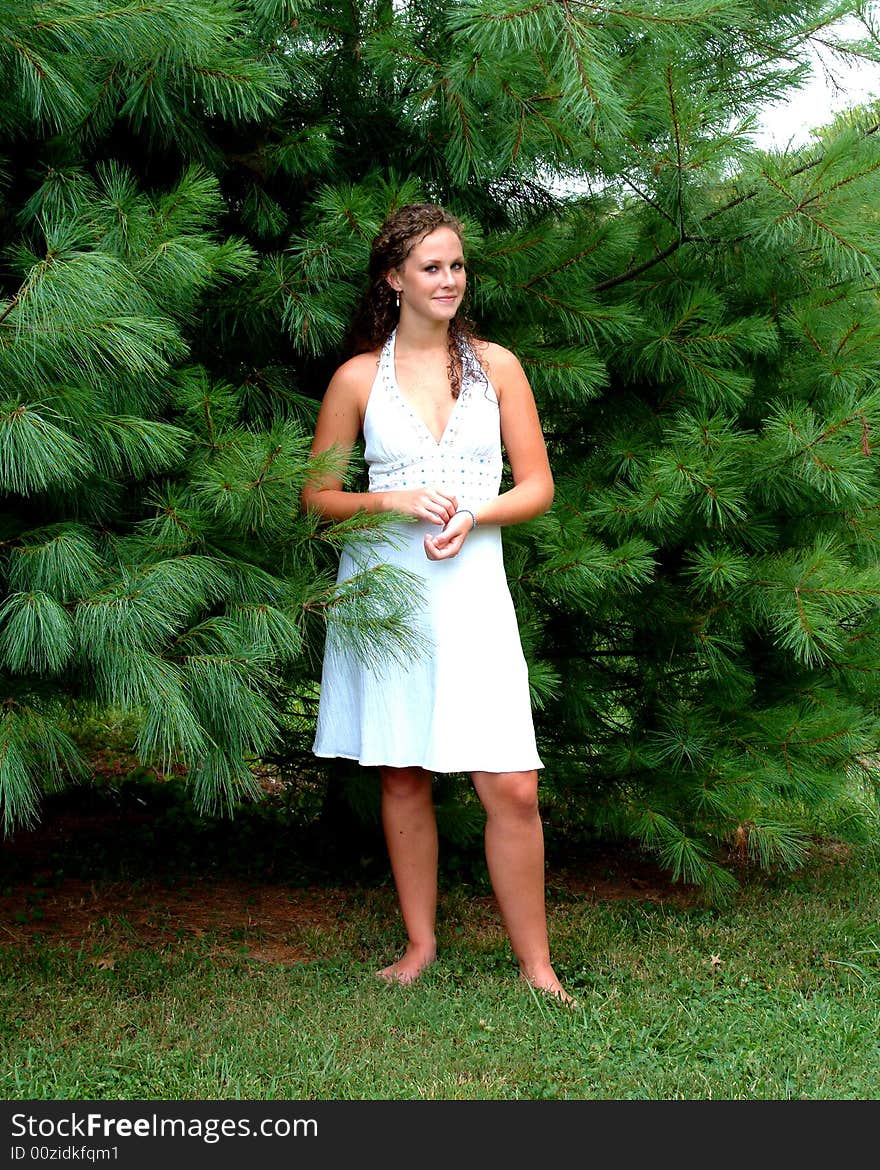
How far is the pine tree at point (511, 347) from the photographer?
2334mm

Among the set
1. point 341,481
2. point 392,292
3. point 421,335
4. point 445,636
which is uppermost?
point 392,292

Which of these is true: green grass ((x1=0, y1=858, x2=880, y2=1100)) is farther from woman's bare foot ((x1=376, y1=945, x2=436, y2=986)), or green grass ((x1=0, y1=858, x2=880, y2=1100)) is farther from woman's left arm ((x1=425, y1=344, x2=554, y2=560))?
woman's left arm ((x1=425, y1=344, x2=554, y2=560))

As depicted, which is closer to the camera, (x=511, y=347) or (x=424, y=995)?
(x=424, y=995)

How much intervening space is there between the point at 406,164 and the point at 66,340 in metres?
1.49

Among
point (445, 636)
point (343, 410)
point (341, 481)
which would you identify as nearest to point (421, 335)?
point (343, 410)

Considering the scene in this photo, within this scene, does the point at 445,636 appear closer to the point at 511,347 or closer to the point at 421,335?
the point at 421,335

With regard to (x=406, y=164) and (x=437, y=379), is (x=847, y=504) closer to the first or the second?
(x=437, y=379)

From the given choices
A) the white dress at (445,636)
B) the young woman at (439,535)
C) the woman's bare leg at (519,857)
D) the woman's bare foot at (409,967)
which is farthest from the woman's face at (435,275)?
the woman's bare foot at (409,967)

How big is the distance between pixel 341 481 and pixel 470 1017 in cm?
127

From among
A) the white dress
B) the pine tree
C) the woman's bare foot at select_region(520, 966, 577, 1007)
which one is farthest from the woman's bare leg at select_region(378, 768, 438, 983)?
the pine tree

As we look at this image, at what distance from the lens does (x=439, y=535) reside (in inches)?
107

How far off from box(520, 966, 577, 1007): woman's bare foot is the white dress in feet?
1.73

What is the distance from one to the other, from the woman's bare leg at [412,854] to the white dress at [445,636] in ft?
0.49

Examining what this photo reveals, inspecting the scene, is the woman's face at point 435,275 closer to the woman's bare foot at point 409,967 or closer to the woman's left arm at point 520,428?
the woman's left arm at point 520,428
